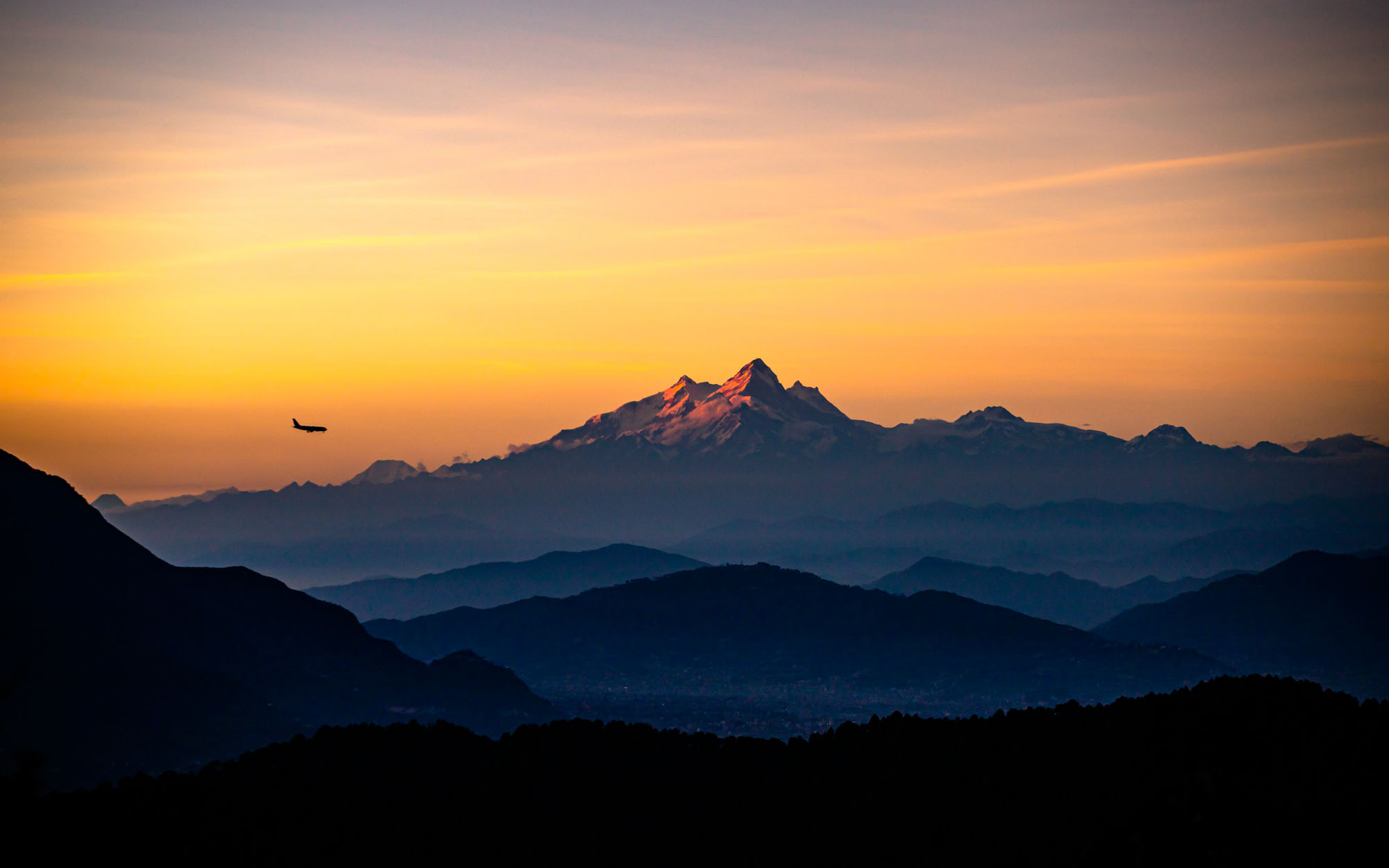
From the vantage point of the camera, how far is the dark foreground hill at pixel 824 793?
360 feet

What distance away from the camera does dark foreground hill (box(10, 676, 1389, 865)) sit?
110 metres

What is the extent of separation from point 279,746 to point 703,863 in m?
53.1

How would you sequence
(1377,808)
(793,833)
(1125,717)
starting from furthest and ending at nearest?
(793,833) < (1125,717) < (1377,808)

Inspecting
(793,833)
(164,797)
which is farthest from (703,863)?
(164,797)

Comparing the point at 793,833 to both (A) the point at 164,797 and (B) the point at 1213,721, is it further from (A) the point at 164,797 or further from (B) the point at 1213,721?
(A) the point at 164,797

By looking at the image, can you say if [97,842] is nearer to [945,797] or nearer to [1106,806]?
[945,797]

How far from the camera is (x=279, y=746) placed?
533ft

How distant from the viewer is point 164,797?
14350 centimetres

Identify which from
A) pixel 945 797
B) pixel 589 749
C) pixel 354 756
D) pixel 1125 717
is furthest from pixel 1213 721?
pixel 354 756

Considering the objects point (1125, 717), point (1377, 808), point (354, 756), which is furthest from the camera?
point (354, 756)

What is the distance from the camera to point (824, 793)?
157m

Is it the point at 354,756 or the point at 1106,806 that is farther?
the point at 354,756

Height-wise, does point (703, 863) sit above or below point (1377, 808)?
below

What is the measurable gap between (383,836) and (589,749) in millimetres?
32462
